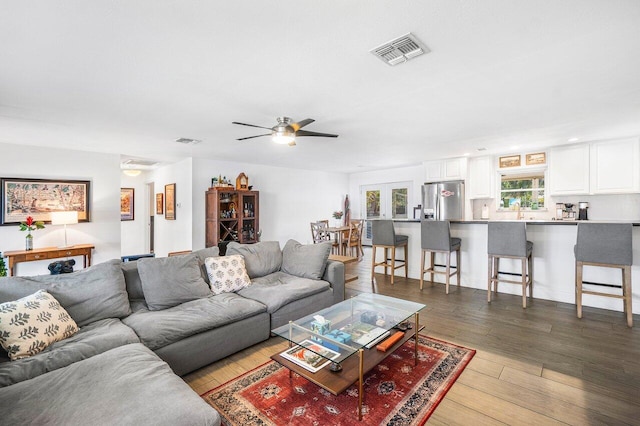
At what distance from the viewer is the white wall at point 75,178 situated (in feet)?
14.7

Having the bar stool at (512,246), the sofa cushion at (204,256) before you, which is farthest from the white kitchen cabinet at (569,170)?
the sofa cushion at (204,256)

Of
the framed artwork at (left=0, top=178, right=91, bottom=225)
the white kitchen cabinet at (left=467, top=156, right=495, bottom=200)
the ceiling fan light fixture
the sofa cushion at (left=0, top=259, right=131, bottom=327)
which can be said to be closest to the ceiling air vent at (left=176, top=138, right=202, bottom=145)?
the ceiling fan light fixture

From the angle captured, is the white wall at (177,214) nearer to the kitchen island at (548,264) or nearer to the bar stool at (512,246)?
the kitchen island at (548,264)

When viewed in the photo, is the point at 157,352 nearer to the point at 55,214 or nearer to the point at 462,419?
the point at 462,419

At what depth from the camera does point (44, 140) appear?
14.0 ft

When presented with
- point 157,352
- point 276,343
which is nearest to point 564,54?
point 276,343

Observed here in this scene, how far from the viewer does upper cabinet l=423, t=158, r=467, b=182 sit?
614 cm

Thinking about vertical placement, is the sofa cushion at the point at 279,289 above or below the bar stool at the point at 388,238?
below

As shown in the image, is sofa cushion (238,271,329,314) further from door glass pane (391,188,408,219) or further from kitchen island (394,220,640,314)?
door glass pane (391,188,408,219)

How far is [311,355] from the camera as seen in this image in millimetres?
2061

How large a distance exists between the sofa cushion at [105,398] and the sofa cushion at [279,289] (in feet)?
4.31

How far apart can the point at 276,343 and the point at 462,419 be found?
1642 mm

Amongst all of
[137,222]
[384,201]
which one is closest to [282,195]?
[384,201]

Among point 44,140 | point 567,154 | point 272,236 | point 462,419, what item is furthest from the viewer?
point 272,236
